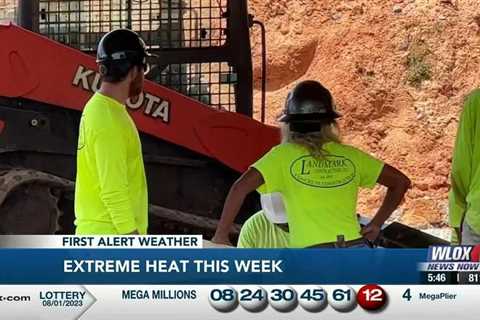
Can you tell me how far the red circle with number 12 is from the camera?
306cm

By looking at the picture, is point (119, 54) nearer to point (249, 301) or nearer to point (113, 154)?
point (113, 154)

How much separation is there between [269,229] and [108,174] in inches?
22.2

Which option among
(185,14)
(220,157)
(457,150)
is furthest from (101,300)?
(185,14)

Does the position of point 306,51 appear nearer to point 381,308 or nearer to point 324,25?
A: point 324,25

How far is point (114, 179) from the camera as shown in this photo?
3.38 metres

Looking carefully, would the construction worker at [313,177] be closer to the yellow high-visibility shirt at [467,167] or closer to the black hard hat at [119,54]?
the yellow high-visibility shirt at [467,167]

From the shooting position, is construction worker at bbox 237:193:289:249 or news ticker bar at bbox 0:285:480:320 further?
construction worker at bbox 237:193:289:249

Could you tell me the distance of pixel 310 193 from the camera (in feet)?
11.3

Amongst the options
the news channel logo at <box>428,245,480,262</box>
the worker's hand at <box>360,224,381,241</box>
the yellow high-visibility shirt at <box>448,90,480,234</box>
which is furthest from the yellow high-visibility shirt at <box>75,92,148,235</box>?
the yellow high-visibility shirt at <box>448,90,480,234</box>

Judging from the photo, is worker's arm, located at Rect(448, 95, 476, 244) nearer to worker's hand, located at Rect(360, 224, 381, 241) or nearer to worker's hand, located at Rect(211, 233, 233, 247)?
worker's hand, located at Rect(360, 224, 381, 241)

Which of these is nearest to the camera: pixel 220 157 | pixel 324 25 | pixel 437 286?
pixel 437 286

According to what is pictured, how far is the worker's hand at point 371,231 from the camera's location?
367 centimetres

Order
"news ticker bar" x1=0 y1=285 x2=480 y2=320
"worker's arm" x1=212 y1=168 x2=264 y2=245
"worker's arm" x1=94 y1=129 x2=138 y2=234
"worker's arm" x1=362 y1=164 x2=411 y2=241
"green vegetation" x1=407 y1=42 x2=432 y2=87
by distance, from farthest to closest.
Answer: "green vegetation" x1=407 y1=42 x2=432 y2=87 → "worker's arm" x1=362 y1=164 x2=411 y2=241 → "worker's arm" x1=212 y1=168 x2=264 y2=245 → "worker's arm" x1=94 y1=129 x2=138 y2=234 → "news ticker bar" x1=0 y1=285 x2=480 y2=320

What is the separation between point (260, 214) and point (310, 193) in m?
0.35
